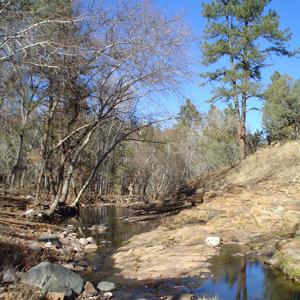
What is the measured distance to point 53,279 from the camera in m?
5.25

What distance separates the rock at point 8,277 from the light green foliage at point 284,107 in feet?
56.7

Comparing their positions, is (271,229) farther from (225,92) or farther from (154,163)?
(154,163)

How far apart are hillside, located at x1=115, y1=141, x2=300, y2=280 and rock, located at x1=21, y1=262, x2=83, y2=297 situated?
59.3 inches

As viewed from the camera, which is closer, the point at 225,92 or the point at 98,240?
the point at 98,240

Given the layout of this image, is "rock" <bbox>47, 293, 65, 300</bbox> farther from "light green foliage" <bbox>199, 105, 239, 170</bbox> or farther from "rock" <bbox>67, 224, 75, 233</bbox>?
"light green foliage" <bbox>199, 105, 239, 170</bbox>

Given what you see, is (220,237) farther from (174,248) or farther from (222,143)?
(222,143)

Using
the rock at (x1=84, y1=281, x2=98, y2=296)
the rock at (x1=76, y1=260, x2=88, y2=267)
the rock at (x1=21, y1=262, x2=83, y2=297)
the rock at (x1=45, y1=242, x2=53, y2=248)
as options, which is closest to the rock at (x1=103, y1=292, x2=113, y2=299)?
the rock at (x1=84, y1=281, x2=98, y2=296)

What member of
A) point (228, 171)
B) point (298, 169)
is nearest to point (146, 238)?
point (298, 169)

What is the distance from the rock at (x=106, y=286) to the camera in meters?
5.70

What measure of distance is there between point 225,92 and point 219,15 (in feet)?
18.1

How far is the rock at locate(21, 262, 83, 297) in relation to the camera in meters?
5.03

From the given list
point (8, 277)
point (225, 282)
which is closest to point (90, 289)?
point (8, 277)

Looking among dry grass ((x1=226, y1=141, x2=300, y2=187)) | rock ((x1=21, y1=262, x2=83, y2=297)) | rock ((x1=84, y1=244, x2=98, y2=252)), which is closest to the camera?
rock ((x1=21, y1=262, x2=83, y2=297))

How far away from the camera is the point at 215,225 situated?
1055 cm
